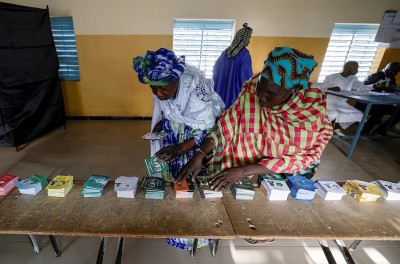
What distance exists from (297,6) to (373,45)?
7.56 ft

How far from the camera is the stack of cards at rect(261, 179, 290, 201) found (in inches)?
50.8

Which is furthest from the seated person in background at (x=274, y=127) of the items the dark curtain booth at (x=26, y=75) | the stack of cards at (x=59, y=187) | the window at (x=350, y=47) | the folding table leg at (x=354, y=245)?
the window at (x=350, y=47)

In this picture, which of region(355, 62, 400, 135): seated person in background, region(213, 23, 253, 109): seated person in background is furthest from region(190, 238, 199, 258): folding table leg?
region(355, 62, 400, 135): seated person in background

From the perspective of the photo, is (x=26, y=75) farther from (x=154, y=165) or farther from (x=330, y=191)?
(x=330, y=191)

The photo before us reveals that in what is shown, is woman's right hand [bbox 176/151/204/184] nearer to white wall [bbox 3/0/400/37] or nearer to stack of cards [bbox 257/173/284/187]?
stack of cards [bbox 257/173/284/187]

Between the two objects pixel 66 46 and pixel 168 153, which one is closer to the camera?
pixel 168 153

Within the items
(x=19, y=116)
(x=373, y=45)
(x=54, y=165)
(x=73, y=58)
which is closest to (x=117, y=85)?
(x=73, y=58)

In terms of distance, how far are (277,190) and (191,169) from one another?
0.52m

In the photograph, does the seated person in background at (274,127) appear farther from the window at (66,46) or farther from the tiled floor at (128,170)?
the window at (66,46)

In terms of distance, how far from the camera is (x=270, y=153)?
1399mm

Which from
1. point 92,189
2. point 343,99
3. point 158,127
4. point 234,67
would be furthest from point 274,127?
point 343,99

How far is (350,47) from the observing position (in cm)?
515

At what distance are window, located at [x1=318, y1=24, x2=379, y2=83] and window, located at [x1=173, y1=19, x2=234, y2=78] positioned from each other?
247 cm

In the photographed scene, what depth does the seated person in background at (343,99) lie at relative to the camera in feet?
13.5
